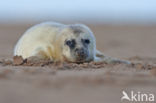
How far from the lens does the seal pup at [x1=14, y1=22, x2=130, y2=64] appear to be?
805 centimetres

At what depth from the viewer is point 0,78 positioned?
18.6 ft

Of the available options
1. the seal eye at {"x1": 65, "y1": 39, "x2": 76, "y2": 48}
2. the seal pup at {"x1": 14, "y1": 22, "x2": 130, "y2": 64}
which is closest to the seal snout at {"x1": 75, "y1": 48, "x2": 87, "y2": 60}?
the seal pup at {"x1": 14, "y1": 22, "x2": 130, "y2": 64}

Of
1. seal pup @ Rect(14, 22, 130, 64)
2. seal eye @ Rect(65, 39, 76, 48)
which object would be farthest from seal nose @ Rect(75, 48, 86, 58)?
seal eye @ Rect(65, 39, 76, 48)

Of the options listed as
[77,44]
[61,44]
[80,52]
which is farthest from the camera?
[61,44]

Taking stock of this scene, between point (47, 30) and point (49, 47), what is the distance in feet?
1.49

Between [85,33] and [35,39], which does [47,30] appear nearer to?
[35,39]

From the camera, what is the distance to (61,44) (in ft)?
27.3

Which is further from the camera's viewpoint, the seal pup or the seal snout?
the seal pup

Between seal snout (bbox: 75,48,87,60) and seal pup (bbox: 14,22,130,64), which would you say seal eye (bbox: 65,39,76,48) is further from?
seal snout (bbox: 75,48,87,60)

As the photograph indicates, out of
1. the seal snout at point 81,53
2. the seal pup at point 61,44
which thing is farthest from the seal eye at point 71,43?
the seal snout at point 81,53

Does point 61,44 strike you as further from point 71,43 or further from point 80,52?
point 80,52

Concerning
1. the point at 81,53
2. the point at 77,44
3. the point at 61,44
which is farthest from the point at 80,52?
the point at 61,44

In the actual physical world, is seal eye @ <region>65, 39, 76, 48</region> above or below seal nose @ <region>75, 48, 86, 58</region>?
above

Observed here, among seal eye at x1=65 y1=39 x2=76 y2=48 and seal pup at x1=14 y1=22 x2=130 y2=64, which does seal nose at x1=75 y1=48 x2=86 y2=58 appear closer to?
seal pup at x1=14 y1=22 x2=130 y2=64
